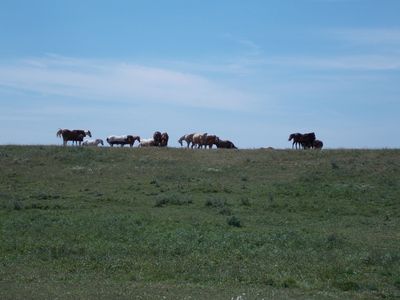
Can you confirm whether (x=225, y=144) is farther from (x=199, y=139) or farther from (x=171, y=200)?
(x=171, y=200)

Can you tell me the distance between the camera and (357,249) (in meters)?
22.1

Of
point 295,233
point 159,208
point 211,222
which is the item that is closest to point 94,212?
point 159,208

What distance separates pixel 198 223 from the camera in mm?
26406

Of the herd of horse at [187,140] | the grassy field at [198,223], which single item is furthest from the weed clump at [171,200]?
the herd of horse at [187,140]

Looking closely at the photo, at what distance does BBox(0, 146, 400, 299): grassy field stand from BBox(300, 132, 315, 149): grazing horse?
10867 millimetres

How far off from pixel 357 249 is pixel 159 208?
38.4 feet

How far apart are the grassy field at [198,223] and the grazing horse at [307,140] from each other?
1087 cm

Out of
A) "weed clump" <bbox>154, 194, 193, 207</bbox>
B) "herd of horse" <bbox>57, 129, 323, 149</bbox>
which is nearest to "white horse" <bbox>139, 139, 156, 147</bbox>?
"herd of horse" <bbox>57, 129, 323, 149</bbox>

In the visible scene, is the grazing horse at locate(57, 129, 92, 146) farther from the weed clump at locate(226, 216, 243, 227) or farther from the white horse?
the weed clump at locate(226, 216, 243, 227)

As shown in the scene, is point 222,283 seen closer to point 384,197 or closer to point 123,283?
point 123,283

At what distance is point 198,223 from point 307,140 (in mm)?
35181

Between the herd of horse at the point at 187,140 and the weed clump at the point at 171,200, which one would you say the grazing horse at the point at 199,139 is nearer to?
the herd of horse at the point at 187,140

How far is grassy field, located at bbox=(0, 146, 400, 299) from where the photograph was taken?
16641 mm

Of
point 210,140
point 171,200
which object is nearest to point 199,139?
point 210,140
